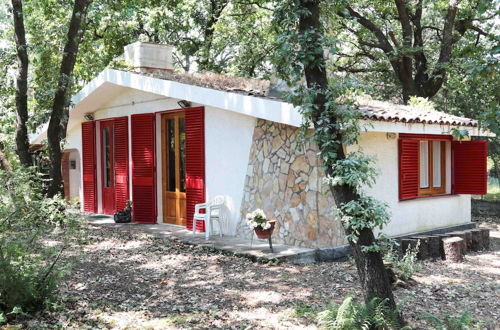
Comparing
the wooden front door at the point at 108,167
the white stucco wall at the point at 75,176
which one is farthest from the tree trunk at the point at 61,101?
the white stucco wall at the point at 75,176

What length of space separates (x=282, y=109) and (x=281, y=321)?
12.0 feet

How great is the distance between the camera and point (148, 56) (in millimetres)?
11844

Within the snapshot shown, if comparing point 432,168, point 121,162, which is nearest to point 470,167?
point 432,168

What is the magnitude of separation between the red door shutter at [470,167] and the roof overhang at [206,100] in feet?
1.21

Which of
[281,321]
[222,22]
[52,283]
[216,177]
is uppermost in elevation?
[222,22]

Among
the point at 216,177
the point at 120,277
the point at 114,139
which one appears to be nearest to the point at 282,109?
the point at 216,177

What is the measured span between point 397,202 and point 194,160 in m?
3.95

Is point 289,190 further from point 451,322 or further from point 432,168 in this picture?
point 451,322

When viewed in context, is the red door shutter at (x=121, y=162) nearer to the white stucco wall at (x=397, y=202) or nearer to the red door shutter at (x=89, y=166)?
the red door shutter at (x=89, y=166)

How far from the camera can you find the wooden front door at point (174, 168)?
422 inches

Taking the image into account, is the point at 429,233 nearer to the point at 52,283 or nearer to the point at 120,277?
the point at 120,277

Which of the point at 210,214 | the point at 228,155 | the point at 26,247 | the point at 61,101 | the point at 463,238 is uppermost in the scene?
the point at 61,101

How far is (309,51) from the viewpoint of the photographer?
5043mm

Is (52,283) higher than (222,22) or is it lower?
lower
